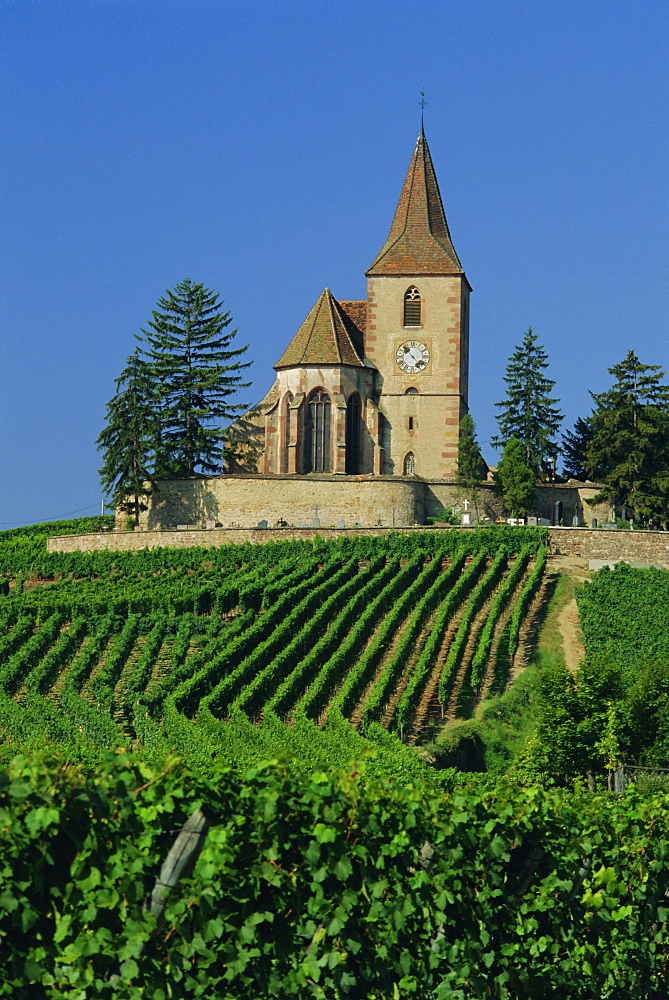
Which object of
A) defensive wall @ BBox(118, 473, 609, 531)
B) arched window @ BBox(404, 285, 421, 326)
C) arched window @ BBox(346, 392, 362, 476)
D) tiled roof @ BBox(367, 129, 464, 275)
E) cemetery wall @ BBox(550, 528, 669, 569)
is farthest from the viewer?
tiled roof @ BBox(367, 129, 464, 275)

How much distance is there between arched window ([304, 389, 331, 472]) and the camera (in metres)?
61.8

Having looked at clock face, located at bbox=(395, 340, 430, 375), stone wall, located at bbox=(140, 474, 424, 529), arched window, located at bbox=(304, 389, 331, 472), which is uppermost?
clock face, located at bbox=(395, 340, 430, 375)

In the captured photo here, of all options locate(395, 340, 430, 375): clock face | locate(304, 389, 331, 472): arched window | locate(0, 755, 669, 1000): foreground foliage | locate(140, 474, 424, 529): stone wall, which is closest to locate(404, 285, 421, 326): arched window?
locate(395, 340, 430, 375): clock face

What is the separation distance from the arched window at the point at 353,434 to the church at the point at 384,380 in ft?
0.14

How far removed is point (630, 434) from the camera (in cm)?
5912

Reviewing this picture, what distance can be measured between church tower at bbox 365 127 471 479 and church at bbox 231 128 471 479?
0.04 meters

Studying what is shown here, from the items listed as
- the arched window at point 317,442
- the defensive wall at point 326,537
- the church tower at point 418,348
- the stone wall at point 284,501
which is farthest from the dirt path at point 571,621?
the arched window at point 317,442

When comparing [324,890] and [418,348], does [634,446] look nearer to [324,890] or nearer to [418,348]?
[418,348]

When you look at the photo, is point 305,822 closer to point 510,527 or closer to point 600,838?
point 600,838

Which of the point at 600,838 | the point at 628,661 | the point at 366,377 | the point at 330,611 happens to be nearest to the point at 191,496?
the point at 366,377

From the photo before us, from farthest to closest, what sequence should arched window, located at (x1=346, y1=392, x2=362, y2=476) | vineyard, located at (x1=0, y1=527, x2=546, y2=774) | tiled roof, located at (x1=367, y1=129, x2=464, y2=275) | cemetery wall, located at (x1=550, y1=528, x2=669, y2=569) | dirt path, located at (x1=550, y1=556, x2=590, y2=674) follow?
tiled roof, located at (x1=367, y1=129, x2=464, y2=275) < arched window, located at (x1=346, y1=392, x2=362, y2=476) < cemetery wall, located at (x1=550, y1=528, x2=669, y2=569) < dirt path, located at (x1=550, y1=556, x2=590, y2=674) < vineyard, located at (x1=0, y1=527, x2=546, y2=774)

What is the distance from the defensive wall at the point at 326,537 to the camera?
167ft

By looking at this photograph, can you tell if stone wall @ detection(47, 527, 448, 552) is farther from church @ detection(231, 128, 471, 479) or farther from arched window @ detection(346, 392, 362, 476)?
arched window @ detection(346, 392, 362, 476)

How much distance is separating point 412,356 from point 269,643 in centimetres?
2680
